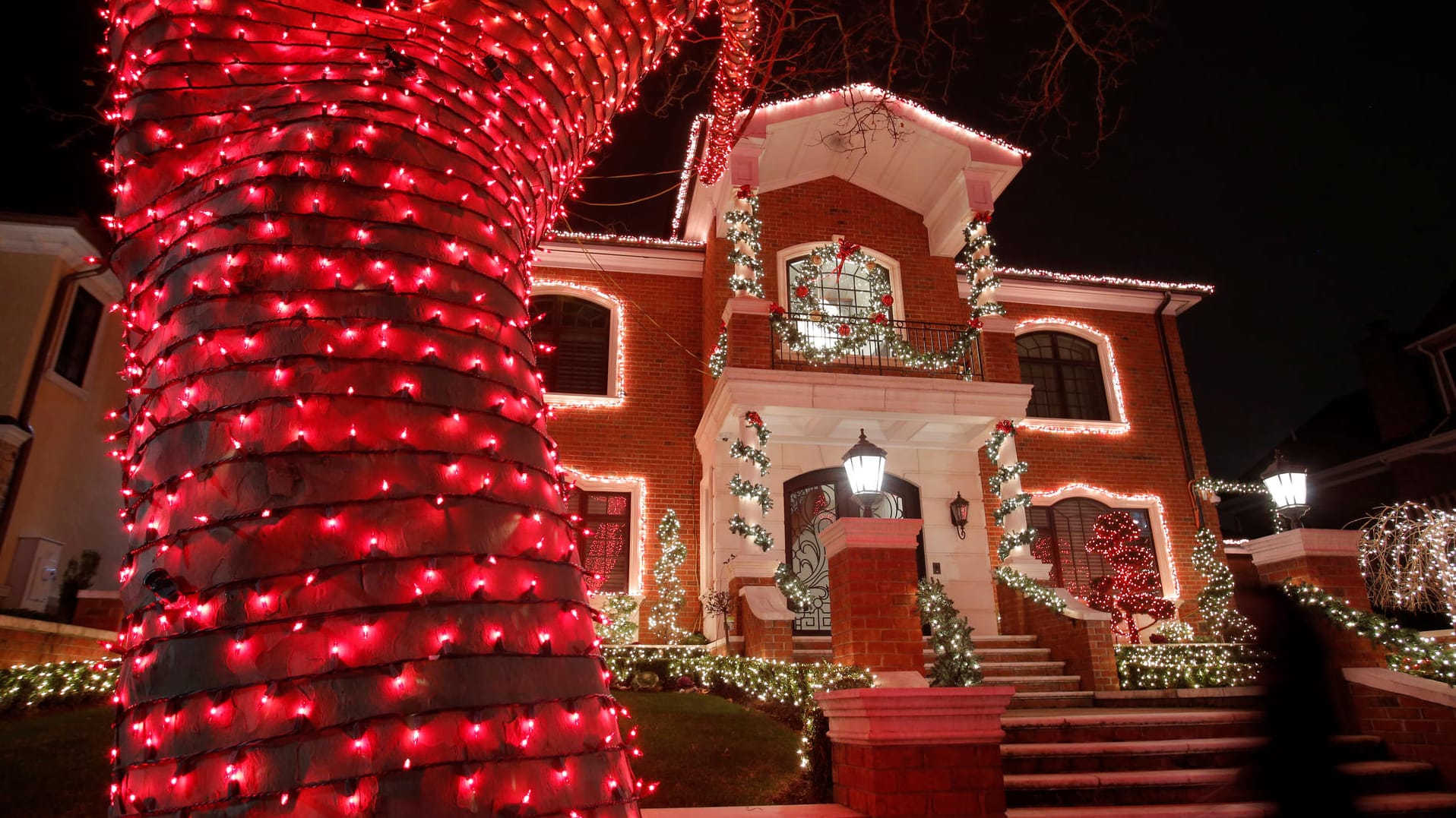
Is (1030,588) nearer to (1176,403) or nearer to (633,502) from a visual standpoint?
(633,502)

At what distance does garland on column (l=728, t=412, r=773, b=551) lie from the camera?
401 inches

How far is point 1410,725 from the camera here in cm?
600

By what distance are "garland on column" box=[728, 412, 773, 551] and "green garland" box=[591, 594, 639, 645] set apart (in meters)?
1.77

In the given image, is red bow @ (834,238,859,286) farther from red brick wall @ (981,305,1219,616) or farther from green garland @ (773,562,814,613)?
green garland @ (773,562,814,613)

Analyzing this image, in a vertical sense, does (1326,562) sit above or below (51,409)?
below

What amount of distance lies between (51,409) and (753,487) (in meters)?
9.59

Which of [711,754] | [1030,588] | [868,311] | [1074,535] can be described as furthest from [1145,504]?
[711,754]

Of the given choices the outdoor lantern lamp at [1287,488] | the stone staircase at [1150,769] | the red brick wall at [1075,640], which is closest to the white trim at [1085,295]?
the red brick wall at [1075,640]

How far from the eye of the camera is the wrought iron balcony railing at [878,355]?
1127 cm

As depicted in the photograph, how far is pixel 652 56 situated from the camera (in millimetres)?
2121

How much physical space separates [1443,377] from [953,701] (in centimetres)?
1843

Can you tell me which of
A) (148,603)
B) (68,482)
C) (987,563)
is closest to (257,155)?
(148,603)

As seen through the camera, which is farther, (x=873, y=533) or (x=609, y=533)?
(x=609, y=533)

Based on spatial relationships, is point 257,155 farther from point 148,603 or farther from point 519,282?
point 148,603
